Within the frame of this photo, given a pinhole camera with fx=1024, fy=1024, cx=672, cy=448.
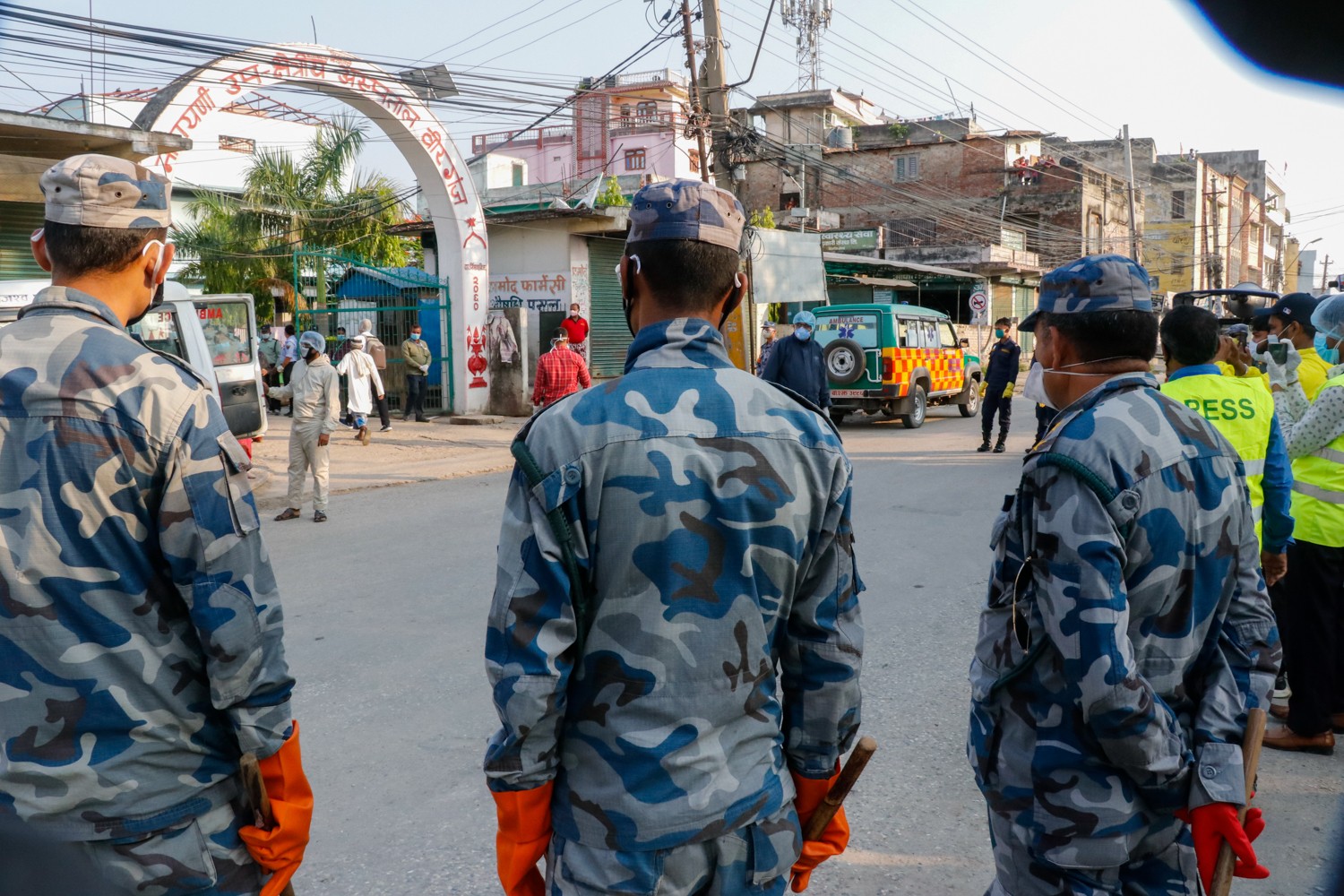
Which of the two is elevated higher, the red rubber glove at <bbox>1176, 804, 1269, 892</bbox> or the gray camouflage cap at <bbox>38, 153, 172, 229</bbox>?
the gray camouflage cap at <bbox>38, 153, 172, 229</bbox>

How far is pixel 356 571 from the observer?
688 cm

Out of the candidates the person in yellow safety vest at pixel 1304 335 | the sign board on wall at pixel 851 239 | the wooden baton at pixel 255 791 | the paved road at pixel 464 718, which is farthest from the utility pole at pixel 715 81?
the sign board on wall at pixel 851 239

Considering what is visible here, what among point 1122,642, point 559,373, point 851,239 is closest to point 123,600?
point 1122,642

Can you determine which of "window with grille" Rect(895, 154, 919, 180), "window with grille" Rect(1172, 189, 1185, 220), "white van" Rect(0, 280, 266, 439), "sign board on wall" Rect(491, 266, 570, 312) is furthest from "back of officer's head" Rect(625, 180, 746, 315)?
"window with grille" Rect(1172, 189, 1185, 220)

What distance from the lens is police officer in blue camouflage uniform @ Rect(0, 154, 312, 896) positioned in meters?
1.73

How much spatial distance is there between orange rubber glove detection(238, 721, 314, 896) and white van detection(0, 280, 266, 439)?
25.6 ft

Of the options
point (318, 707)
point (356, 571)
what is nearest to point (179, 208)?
point (356, 571)

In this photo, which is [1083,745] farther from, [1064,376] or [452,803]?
[452,803]

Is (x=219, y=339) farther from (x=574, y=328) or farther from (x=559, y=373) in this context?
(x=574, y=328)

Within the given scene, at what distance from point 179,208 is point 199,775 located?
3342 cm

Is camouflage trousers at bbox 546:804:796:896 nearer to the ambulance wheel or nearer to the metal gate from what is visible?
the ambulance wheel

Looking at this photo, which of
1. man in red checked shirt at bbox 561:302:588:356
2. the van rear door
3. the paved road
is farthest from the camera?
man in red checked shirt at bbox 561:302:588:356

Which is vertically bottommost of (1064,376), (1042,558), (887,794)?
(887,794)

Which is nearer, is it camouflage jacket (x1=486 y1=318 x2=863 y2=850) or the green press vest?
camouflage jacket (x1=486 y1=318 x2=863 y2=850)
